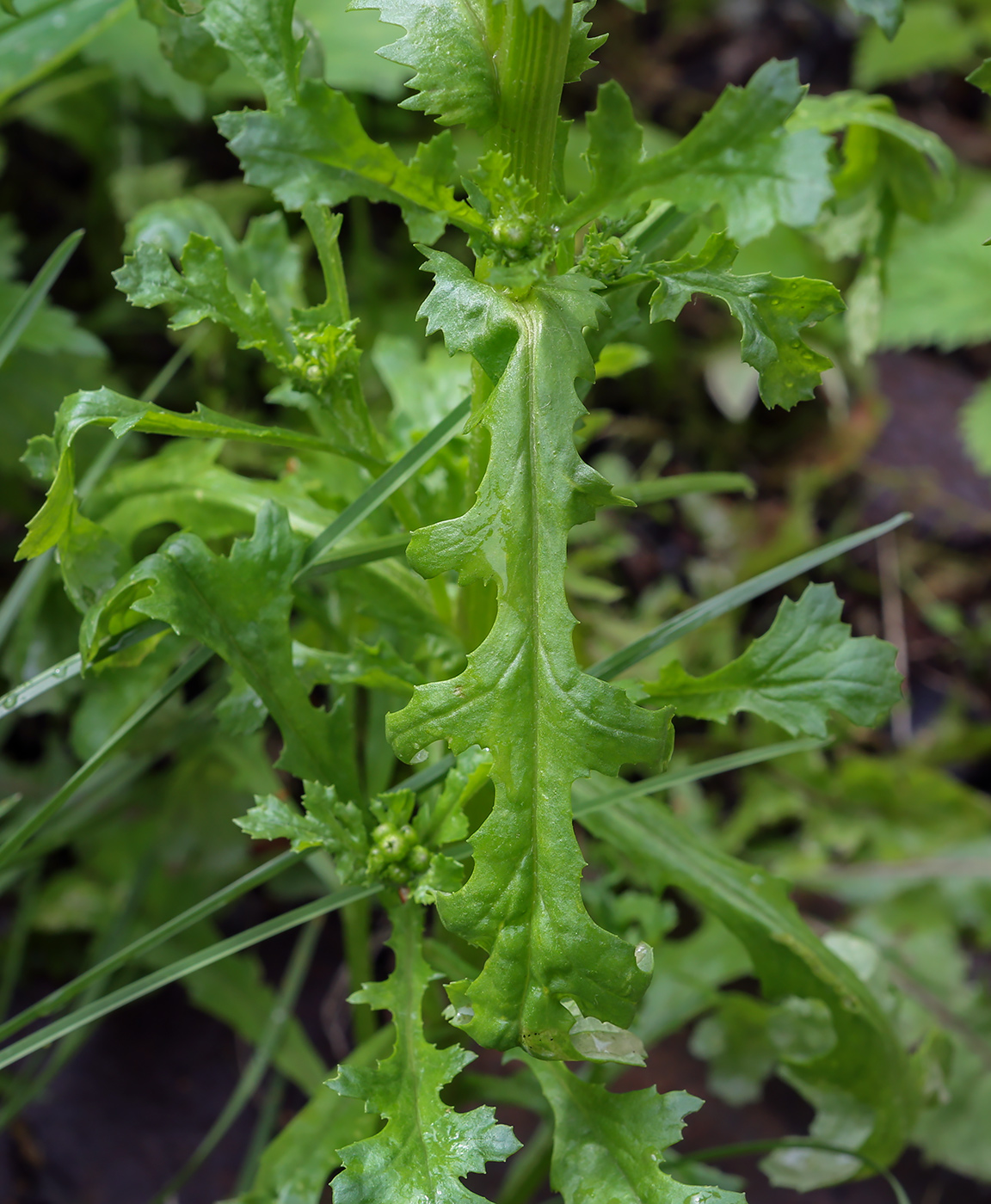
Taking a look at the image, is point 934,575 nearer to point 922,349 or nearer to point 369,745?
point 922,349

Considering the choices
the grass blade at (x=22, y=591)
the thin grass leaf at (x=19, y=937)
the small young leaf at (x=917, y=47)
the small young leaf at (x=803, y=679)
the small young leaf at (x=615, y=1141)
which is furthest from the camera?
the small young leaf at (x=917, y=47)

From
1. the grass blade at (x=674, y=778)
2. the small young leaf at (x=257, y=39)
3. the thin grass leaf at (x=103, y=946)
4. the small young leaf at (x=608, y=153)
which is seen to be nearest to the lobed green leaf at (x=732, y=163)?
the small young leaf at (x=608, y=153)

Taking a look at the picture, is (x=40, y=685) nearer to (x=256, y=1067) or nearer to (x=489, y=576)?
(x=489, y=576)

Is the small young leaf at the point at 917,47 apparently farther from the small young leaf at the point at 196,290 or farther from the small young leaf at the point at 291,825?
the small young leaf at the point at 291,825

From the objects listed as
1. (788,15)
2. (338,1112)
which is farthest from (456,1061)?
(788,15)

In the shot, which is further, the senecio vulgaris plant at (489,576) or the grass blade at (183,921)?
the grass blade at (183,921)

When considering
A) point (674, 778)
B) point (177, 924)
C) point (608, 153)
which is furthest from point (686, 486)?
point (177, 924)
